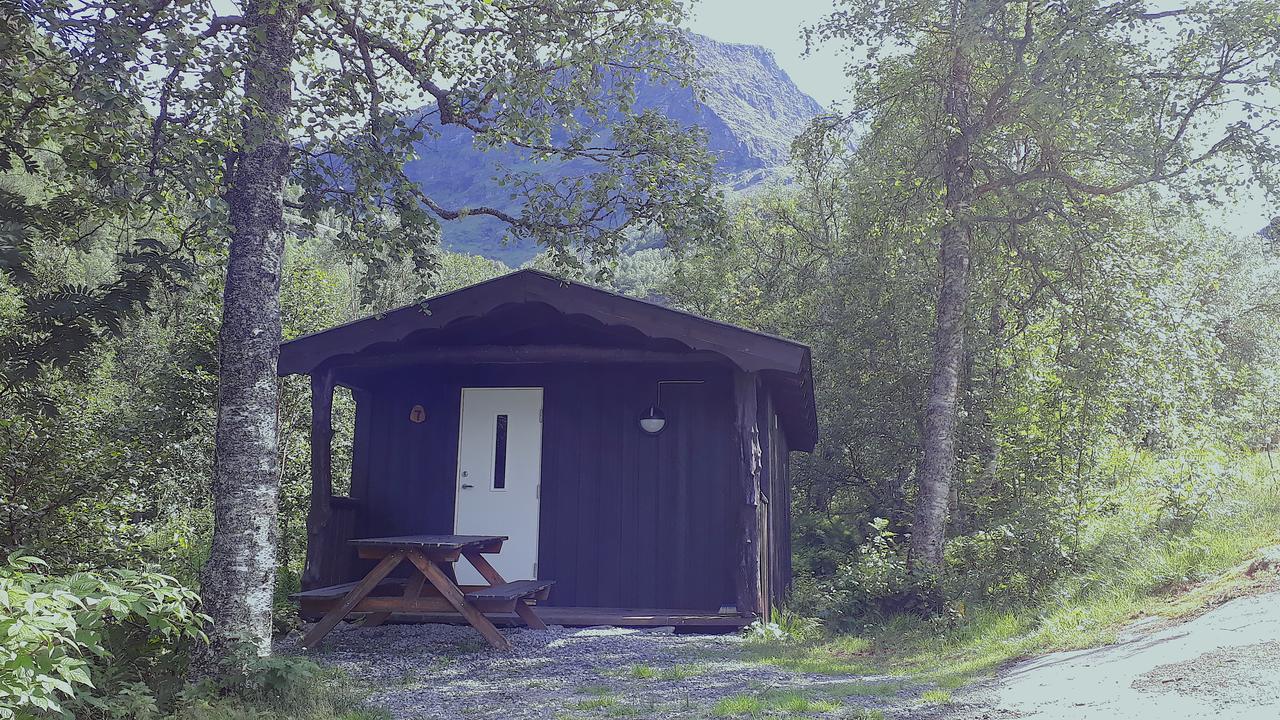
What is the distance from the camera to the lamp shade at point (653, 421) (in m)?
9.14

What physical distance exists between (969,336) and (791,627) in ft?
25.2

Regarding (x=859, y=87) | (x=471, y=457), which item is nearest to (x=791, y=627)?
(x=471, y=457)

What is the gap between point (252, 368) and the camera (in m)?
5.49

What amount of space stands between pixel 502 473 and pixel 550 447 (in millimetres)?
545

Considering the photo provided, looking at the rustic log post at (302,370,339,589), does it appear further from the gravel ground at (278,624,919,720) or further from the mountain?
the mountain

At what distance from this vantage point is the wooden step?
22.8 feet

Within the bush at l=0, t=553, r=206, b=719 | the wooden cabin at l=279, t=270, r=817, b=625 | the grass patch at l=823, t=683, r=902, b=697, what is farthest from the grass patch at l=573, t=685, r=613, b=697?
the wooden cabin at l=279, t=270, r=817, b=625

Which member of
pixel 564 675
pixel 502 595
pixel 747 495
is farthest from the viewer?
pixel 747 495

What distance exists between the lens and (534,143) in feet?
24.5

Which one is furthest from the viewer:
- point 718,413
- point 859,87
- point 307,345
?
point 859,87

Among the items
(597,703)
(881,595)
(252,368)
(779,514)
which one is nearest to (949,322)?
(779,514)

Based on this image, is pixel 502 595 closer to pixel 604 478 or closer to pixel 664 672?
pixel 664 672

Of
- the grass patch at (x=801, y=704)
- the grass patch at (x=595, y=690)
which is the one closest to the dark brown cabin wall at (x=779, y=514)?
the grass patch at (x=595, y=690)

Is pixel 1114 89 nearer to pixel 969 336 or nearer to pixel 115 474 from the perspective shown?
pixel 969 336
